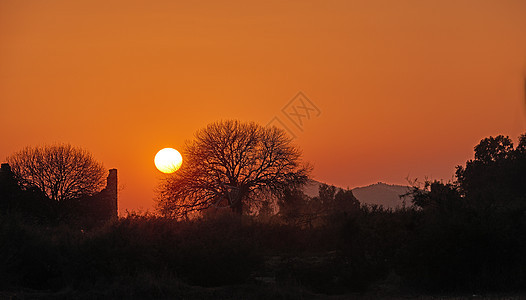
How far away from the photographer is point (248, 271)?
30.9 metres

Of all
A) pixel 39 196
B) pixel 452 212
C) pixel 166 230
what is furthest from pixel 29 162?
pixel 452 212

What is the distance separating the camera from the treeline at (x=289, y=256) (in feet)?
90.5

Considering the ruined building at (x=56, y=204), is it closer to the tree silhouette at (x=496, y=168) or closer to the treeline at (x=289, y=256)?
the treeline at (x=289, y=256)

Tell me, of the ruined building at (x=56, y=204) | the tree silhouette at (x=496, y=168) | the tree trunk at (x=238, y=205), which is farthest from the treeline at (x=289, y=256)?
the tree trunk at (x=238, y=205)

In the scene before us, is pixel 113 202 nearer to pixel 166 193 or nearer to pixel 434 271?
pixel 166 193


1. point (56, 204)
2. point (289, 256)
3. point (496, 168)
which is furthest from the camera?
point (496, 168)

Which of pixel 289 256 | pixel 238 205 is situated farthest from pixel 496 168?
pixel 289 256

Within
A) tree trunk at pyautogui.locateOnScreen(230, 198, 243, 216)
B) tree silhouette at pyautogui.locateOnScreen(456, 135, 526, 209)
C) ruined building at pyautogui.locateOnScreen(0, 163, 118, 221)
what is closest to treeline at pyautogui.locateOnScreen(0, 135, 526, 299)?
ruined building at pyautogui.locateOnScreen(0, 163, 118, 221)

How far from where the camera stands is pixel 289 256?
115 feet

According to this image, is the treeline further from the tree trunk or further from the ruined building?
the tree trunk

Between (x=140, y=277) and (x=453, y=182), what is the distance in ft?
47.6

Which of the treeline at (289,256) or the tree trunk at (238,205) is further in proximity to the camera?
the tree trunk at (238,205)

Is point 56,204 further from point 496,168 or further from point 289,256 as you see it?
point 496,168

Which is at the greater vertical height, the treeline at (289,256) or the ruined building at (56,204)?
the ruined building at (56,204)
